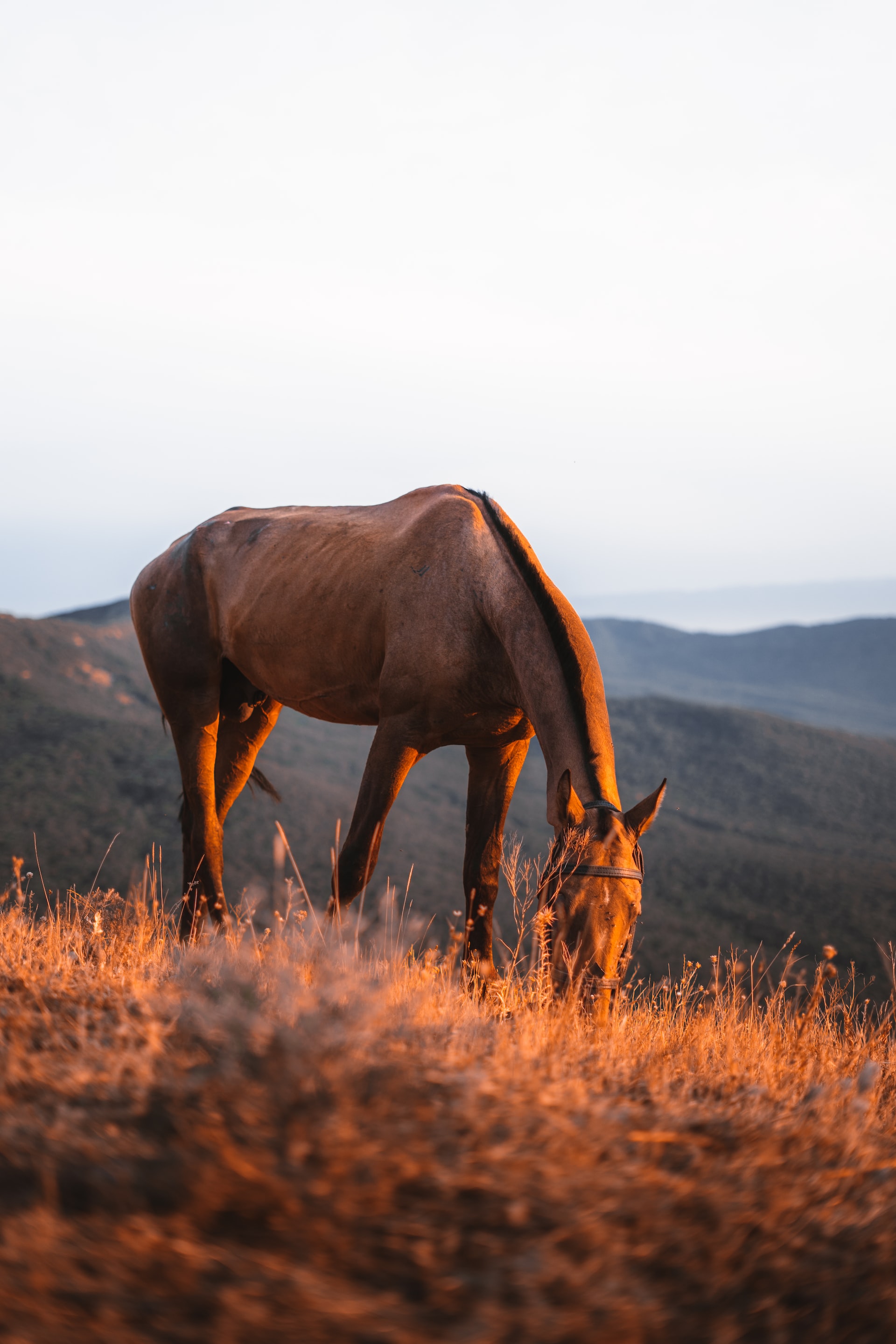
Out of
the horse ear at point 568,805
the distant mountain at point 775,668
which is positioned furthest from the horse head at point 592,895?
the distant mountain at point 775,668

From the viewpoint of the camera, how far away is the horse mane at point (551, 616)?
4203 millimetres

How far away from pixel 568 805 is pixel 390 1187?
2.25m

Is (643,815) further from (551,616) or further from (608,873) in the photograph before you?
(551,616)

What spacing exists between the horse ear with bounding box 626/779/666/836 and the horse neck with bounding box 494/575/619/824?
96 millimetres

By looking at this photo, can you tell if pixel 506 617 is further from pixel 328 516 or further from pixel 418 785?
pixel 418 785

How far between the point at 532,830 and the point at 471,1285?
1789 inches

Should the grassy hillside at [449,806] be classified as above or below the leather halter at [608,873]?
below

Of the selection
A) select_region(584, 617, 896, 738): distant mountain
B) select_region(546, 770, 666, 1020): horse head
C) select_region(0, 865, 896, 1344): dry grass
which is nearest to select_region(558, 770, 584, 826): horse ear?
select_region(546, 770, 666, 1020): horse head

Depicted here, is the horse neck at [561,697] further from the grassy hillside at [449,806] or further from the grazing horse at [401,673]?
the grassy hillside at [449,806]

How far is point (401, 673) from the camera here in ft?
15.8

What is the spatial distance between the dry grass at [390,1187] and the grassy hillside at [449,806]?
86.3ft

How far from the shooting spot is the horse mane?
13.8 ft

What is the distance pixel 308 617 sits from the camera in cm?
548

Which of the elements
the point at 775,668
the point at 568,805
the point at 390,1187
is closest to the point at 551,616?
the point at 568,805
